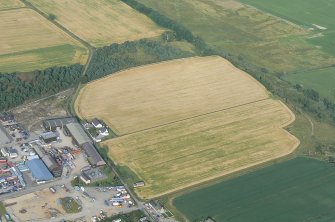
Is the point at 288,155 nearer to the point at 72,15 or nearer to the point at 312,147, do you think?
the point at 312,147

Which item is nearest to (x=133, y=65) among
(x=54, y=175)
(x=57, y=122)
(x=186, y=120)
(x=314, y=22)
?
(x=186, y=120)

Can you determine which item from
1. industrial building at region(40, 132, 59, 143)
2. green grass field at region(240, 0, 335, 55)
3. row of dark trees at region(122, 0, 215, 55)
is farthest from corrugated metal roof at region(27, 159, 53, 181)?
green grass field at region(240, 0, 335, 55)

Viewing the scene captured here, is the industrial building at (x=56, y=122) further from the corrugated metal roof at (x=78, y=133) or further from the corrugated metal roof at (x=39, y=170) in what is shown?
the corrugated metal roof at (x=39, y=170)

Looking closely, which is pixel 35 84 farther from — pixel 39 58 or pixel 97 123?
pixel 97 123

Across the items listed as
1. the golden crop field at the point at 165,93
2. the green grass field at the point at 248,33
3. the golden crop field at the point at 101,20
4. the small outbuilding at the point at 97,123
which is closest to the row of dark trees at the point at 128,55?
the golden crop field at the point at 165,93

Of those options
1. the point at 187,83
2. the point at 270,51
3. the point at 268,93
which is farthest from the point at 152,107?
the point at 270,51

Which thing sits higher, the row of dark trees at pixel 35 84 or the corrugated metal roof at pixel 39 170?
the row of dark trees at pixel 35 84

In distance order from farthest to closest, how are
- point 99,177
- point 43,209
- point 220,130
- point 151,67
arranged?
1. point 151,67
2. point 220,130
3. point 99,177
4. point 43,209

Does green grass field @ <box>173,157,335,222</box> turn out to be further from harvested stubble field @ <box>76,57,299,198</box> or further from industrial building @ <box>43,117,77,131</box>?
industrial building @ <box>43,117,77,131</box>
